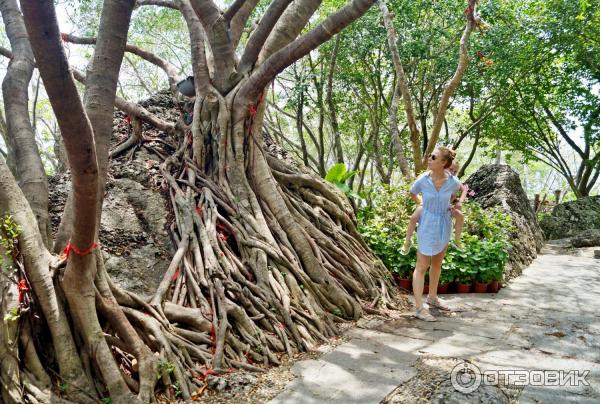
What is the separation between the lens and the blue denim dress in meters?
4.37

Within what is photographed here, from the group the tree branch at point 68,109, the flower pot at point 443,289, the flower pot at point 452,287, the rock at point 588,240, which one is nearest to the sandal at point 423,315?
the flower pot at point 443,289

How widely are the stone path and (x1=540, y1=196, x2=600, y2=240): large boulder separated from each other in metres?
7.56

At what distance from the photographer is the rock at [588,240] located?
377 inches

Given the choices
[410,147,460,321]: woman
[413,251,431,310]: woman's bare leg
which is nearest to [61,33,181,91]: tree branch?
[410,147,460,321]: woman

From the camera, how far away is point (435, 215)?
4383mm

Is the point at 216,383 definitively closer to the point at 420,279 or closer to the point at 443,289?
the point at 420,279

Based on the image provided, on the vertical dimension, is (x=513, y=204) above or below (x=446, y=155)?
below

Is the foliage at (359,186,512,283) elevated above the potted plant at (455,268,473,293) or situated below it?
above

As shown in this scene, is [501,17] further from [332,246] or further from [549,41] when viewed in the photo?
[332,246]

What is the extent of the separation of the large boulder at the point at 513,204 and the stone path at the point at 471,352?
1839 millimetres

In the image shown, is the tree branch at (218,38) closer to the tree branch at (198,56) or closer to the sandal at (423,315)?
the tree branch at (198,56)

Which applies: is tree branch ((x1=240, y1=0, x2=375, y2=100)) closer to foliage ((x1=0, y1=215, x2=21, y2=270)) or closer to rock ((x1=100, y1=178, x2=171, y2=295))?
rock ((x1=100, y1=178, x2=171, y2=295))

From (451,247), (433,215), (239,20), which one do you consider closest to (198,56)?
(239,20)

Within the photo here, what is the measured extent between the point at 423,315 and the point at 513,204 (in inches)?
178
